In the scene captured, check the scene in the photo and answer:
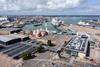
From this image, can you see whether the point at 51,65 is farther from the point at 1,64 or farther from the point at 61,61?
the point at 1,64

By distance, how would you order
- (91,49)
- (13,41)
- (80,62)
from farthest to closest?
(13,41), (91,49), (80,62)

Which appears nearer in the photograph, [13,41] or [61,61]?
[61,61]

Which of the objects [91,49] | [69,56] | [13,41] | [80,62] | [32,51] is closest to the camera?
[80,62]

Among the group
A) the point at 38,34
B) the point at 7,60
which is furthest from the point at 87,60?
the point at 38,34

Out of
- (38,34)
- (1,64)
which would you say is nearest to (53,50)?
(1,64)

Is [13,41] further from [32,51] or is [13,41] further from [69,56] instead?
[69,56]

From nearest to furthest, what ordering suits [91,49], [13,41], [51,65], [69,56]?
1. [51,65]
2. [69,56]
3. [91,49]
4. [13,41]

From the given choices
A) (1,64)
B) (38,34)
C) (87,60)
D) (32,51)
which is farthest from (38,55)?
(38,34)

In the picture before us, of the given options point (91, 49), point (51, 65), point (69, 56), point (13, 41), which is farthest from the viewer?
point (13, 41)

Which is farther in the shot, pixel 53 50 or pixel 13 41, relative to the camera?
pixel 13 41
